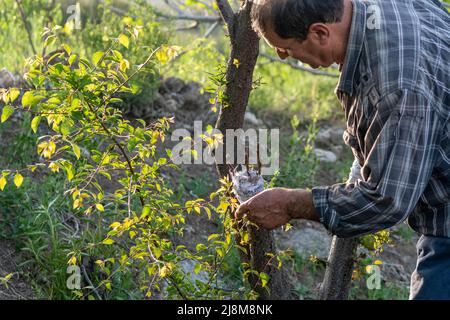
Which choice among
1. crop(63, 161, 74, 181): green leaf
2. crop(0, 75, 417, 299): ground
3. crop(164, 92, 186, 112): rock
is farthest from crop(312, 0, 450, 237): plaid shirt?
crop(164, 92, 186, 112): rock

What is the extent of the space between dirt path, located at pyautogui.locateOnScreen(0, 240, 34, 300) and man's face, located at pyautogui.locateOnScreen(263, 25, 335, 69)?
5.89 feet

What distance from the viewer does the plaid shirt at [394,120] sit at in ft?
8.23

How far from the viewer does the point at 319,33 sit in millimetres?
2664

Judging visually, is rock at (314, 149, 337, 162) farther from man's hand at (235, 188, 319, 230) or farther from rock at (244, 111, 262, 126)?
man's hand at (235, 188, 319, 230)

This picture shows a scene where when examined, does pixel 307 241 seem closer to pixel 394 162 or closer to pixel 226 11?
pixel 226 11

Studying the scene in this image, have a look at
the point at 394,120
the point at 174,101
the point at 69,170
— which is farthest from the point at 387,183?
the point at 174,101

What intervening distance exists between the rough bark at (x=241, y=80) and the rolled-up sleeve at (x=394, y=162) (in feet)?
3.48

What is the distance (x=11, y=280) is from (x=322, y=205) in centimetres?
181

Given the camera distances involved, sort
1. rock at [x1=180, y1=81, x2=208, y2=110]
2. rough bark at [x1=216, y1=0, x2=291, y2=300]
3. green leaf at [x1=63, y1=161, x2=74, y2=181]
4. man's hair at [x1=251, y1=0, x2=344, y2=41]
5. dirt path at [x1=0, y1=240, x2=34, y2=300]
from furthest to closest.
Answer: rock at [x1=180, y1=81, x2=208, y2=110] < dirt path at [x1=0, y1=240, x2=34, y2=300] < rough bark at [x1=216, y1=0, x2=291, y2=300] < green leaf at [x1=63, y1=161, x2=74, y2=181] < man's hair at [x1=251, y1=0, x2=344, y2=41]

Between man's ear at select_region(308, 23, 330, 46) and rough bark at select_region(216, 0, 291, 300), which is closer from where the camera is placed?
man's ear at select_region(308, 23, 330, 46)

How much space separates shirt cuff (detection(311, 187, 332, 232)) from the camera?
8.87 ft

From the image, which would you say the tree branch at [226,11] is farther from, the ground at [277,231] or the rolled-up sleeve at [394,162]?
the ground at [277,231]

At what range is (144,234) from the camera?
313 centimetres
